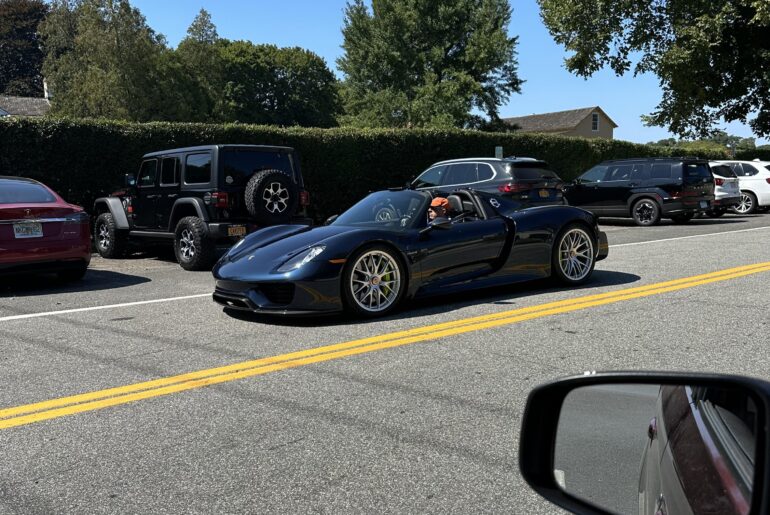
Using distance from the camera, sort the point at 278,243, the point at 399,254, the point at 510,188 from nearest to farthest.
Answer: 1. the point at 399,254
2. the point at 278,243
3. the point at 510,188

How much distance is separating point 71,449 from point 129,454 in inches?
12.6

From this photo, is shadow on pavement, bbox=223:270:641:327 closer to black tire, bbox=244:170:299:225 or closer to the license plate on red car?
the license plate on red car

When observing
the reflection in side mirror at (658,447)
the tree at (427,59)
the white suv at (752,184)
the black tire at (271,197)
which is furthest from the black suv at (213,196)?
the tree at (427,59)

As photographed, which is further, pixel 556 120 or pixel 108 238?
pixel 556 120

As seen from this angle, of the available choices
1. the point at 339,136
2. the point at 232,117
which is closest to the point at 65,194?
the point at 339,136

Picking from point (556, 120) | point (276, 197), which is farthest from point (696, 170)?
point (556, 120)

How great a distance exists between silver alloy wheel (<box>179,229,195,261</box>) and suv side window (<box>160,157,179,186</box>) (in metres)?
1.00

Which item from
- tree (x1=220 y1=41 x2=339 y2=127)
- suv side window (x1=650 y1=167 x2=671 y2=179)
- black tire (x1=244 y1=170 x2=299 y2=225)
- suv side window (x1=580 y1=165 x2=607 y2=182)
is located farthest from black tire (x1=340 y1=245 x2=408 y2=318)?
tree (x1=220 y1=41 x2=339 y2=127)

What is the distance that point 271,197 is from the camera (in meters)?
10.7

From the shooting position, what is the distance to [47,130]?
45.0ft

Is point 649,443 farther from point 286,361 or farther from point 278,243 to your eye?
point 278,243

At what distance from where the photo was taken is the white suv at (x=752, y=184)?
2227cm

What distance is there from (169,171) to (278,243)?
18.3 feet

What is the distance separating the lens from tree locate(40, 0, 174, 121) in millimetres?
38688
